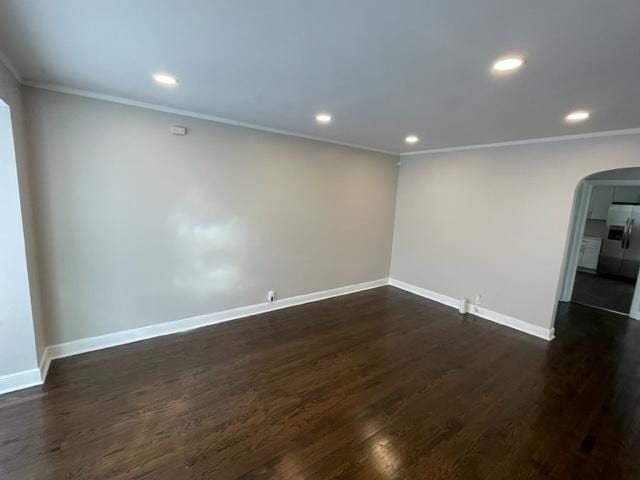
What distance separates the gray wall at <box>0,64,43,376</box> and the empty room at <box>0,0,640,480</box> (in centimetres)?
2

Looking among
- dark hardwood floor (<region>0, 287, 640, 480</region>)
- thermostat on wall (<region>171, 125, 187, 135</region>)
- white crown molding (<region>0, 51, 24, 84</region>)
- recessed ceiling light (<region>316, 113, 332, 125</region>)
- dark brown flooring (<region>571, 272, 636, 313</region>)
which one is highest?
recessed ceiling light (<region>316, 113, 332, 125</region>)

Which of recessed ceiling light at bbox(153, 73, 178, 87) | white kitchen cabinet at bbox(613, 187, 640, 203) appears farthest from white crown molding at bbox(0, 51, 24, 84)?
white kitchen cabinet at bbox(613, 187, 640, 203)

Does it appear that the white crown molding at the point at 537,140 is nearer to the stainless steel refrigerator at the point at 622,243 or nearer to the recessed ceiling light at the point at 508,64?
the recessed ceiling light at the point at 508,64

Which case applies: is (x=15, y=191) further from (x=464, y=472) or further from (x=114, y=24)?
(x=464, y=472)

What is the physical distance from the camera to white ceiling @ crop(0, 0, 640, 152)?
1.35 metres

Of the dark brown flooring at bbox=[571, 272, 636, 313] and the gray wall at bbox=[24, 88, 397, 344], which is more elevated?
the gray wall at bbox=[24, 88, 397, 344]

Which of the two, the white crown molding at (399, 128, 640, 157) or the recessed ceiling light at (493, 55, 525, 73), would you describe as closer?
the recessed ceiling light at (493, 55, 525, 73)

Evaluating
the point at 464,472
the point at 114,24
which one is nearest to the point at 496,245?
the point at 464,472

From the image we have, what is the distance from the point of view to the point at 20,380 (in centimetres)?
239

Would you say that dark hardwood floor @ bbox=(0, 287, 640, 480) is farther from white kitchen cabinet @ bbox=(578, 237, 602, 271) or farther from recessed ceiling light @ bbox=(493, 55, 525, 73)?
white kitchen cabinet @ bbox=(578, 237, 602, 271)

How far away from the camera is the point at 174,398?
2.40 meters

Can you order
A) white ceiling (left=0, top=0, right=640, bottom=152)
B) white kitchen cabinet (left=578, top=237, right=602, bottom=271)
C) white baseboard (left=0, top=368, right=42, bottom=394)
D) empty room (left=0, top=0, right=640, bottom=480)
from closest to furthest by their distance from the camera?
white ceiling (left=0, top=0, right=640, bottom=152) → empty room (left=0, top=0, right=640, bottom=480) → white baseboard (left=0, top=368, right=42, bottom=394) → white kitchen cabinet (left=578, top=237, right=602, bottom=271)

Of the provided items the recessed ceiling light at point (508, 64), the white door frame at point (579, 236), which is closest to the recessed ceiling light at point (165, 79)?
the recessed ceiling light at point (508, 64)

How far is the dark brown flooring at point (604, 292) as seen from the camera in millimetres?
5117
